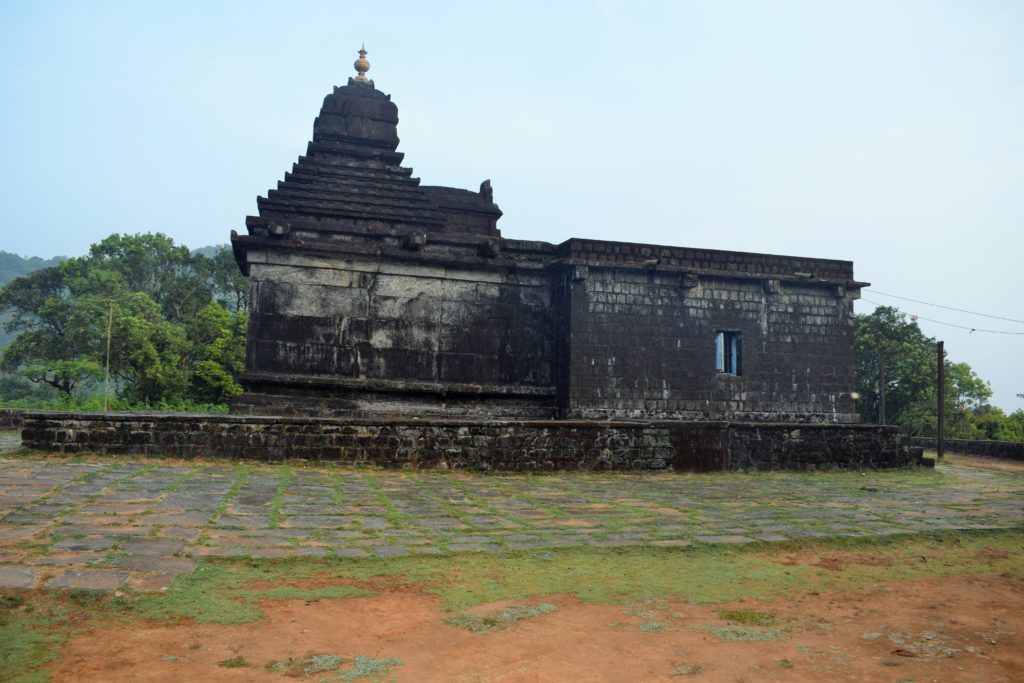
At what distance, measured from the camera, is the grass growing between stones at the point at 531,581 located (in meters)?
3.81

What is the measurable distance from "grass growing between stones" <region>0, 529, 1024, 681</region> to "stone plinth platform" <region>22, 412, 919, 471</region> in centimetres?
509

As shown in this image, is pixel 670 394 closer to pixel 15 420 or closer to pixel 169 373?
pixel 15 420

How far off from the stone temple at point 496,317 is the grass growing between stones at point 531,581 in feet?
31.0

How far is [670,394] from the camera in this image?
15844 mm

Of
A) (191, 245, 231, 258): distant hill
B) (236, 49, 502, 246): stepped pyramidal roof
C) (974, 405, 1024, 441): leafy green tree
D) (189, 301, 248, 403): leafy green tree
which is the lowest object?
(974, 405, 1024, 441): leafy green tree

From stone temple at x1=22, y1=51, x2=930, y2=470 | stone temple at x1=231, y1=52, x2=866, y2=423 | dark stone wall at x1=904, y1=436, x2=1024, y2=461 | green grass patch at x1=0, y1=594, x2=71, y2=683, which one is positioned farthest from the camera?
dark stone wall at x1=904, y1=436, x2=1024, y2=461

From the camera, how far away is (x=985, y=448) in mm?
21188

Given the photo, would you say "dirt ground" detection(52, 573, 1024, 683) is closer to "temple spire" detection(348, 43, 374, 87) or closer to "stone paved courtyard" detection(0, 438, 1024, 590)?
"stone paved courtyard" detection(0, 438, 1024, 590)

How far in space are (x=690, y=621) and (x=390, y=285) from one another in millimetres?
11886

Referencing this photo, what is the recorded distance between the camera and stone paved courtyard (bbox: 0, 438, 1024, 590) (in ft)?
16.3

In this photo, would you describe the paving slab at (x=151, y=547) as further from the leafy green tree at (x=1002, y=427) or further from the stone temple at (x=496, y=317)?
the leafy green tree at (x=1002, y=427)

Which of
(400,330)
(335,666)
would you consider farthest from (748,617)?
(400,330)

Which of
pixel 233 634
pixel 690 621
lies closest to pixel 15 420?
pixel 233 634

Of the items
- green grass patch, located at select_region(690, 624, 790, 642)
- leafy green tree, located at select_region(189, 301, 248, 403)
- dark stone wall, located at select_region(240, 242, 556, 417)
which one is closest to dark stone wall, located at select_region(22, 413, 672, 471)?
dark stone wall, located at select_region(240, 242, 556, 417)
